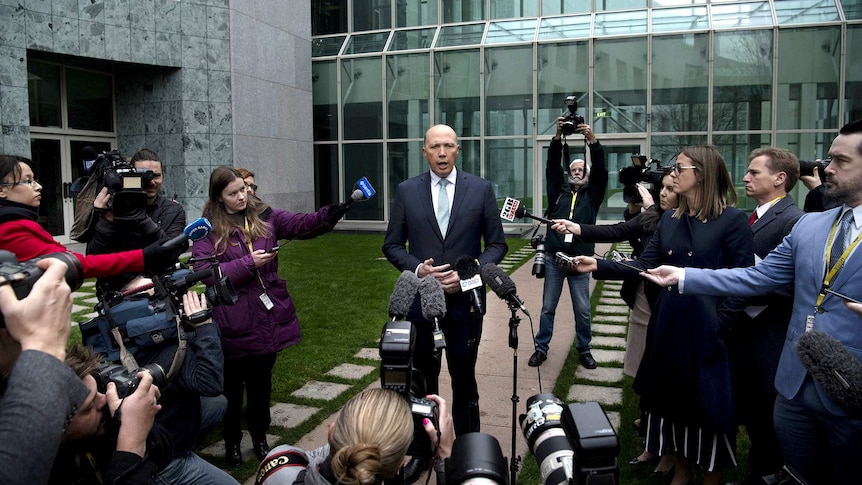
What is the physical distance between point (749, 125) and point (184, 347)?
1546cm

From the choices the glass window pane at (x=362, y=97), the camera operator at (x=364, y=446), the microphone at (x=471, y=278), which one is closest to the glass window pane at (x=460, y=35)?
the glass window pane at (x=362, y=97)

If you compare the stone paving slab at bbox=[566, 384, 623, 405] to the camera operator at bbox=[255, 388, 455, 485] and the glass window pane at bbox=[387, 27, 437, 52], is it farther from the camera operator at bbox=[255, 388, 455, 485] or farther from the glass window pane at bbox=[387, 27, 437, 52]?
the glass window pane at bbox=[387, 27, 437, 52]

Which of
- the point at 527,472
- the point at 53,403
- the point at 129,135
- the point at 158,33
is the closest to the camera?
the point at 53,403

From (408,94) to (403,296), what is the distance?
15.1 m

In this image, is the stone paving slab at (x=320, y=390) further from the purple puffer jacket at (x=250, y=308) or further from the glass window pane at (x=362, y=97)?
the glass window pane at (x=362, y=97)

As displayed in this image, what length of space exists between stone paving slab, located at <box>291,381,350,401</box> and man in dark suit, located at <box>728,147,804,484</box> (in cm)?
295

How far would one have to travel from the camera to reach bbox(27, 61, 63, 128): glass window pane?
13141 millimetres

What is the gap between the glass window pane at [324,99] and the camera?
60.7ft

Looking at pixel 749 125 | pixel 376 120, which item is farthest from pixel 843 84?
pixel 376 120

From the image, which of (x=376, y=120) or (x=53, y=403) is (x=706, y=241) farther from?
(x=376, y=120)

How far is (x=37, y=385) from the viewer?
1.42 meters

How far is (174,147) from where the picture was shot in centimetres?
1396

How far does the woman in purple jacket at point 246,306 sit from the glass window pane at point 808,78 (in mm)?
14564

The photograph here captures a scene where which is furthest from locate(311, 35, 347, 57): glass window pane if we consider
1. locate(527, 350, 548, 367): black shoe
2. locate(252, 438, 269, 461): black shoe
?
locate(252, 438, 269, 461): black shoe
